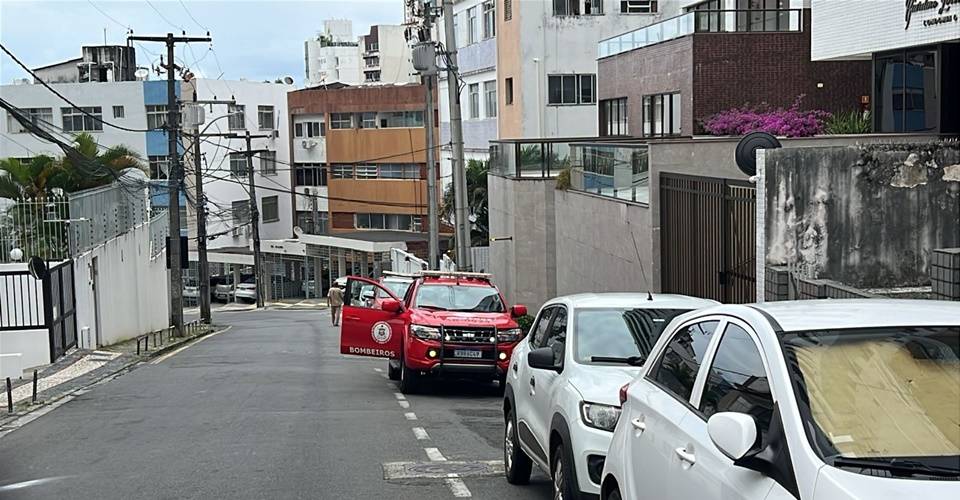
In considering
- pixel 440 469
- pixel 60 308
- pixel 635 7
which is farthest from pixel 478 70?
pixel 440 469

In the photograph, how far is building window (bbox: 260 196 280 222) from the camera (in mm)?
73750

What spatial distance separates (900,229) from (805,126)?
952 centimetres

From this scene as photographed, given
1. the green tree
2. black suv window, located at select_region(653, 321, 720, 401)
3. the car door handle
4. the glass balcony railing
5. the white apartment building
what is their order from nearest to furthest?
the car door handle, black suv window, located at select_region(653, 321, 720, 401), the glass balcony railing, the green tree, the white apartment building

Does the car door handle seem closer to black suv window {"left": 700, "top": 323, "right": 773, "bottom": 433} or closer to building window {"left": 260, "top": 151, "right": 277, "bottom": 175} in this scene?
black suv window {"left": 700, "top": 323, "right": 773, "bottom": 433}

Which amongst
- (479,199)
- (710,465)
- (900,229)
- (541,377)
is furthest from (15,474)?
(479,199)

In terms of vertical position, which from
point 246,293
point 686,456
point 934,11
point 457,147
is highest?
point 934,11

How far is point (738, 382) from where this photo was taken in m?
5.09

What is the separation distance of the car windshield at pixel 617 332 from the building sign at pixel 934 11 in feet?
37.4

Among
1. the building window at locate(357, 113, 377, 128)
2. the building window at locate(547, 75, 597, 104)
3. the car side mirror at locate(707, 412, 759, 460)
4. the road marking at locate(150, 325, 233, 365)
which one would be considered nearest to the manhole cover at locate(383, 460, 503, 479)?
the car side mirror at locate(707, 412, 759, 460)

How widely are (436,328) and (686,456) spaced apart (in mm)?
12738

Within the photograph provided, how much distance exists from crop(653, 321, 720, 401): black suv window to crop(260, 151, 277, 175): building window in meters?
69.3

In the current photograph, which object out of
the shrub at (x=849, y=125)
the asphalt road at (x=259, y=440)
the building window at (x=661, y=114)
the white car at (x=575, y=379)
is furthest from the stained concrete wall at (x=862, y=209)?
the building window at (x=661, y=114)

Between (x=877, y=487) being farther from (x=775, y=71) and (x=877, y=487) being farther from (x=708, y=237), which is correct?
(x=775, y=71)

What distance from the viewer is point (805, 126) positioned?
23391 millimetres
